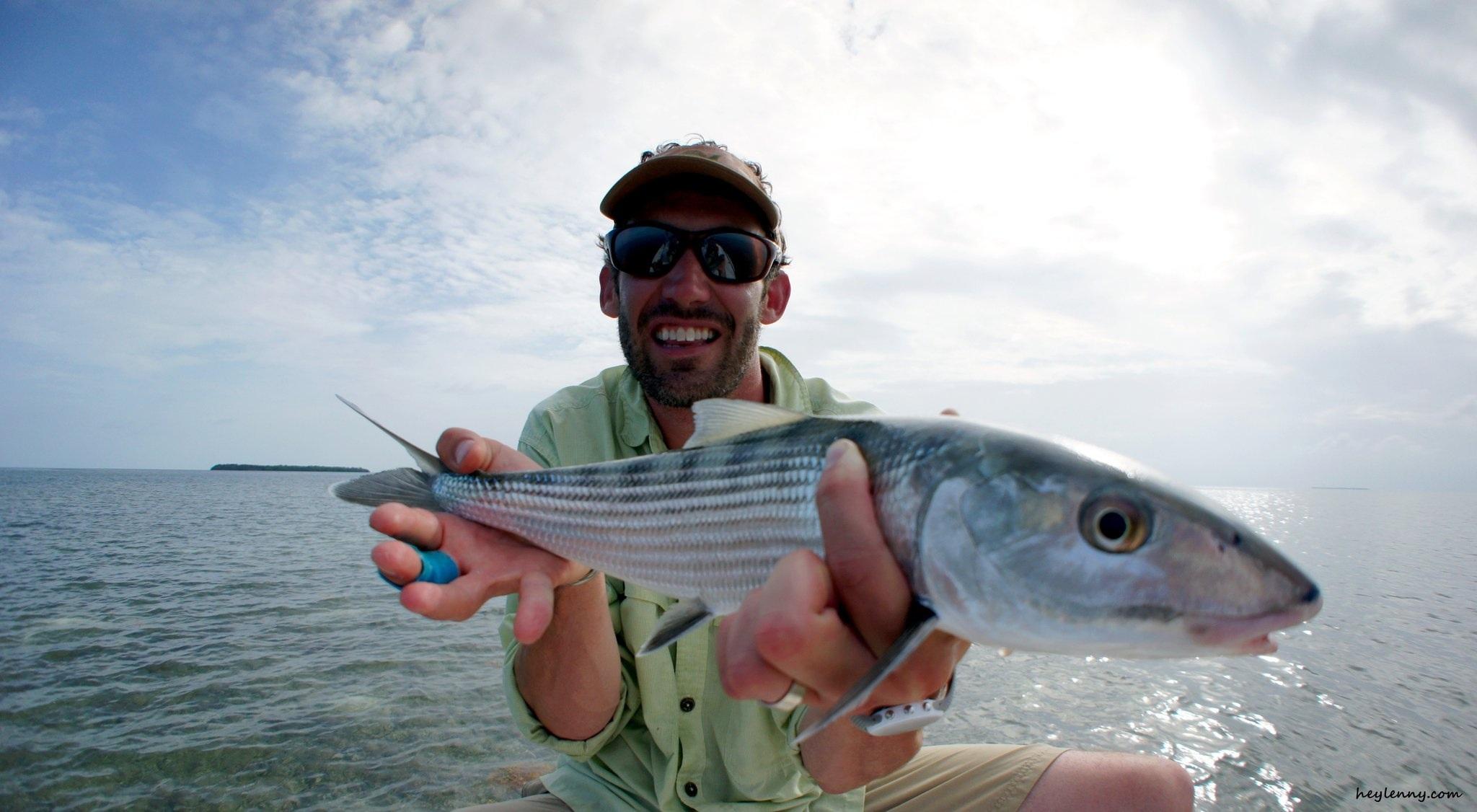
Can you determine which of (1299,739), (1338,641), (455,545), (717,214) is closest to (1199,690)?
(1299,739)

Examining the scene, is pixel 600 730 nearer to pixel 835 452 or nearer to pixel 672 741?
pixel 672 741

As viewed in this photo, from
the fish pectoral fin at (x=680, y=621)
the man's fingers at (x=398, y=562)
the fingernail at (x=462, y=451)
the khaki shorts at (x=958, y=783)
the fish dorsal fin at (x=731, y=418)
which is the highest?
the fish dorsal fin at (x=731, y=418)

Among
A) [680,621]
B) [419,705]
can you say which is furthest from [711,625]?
[419,705]

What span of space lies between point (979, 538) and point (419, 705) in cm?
926

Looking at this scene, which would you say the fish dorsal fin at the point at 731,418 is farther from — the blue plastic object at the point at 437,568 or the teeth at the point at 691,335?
the teeth at the point at 691,335

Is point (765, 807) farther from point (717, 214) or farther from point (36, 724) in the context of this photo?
point (36, 724)

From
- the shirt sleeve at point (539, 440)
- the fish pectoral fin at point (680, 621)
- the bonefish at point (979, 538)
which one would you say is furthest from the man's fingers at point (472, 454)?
the shirt sleeve at point (539, 440)

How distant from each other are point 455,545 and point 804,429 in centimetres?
153

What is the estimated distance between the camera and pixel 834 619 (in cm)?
193

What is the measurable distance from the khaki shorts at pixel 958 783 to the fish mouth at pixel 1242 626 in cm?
273

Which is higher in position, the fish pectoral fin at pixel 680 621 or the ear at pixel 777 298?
A: the ear at pixel 777 298

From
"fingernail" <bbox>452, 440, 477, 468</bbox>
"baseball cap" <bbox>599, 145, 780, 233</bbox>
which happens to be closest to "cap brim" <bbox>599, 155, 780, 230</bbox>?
"baseball cap" <bbox>599, 145, 780, 233</bbox>

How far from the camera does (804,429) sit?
2490 mm

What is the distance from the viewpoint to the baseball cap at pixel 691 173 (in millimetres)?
4340
